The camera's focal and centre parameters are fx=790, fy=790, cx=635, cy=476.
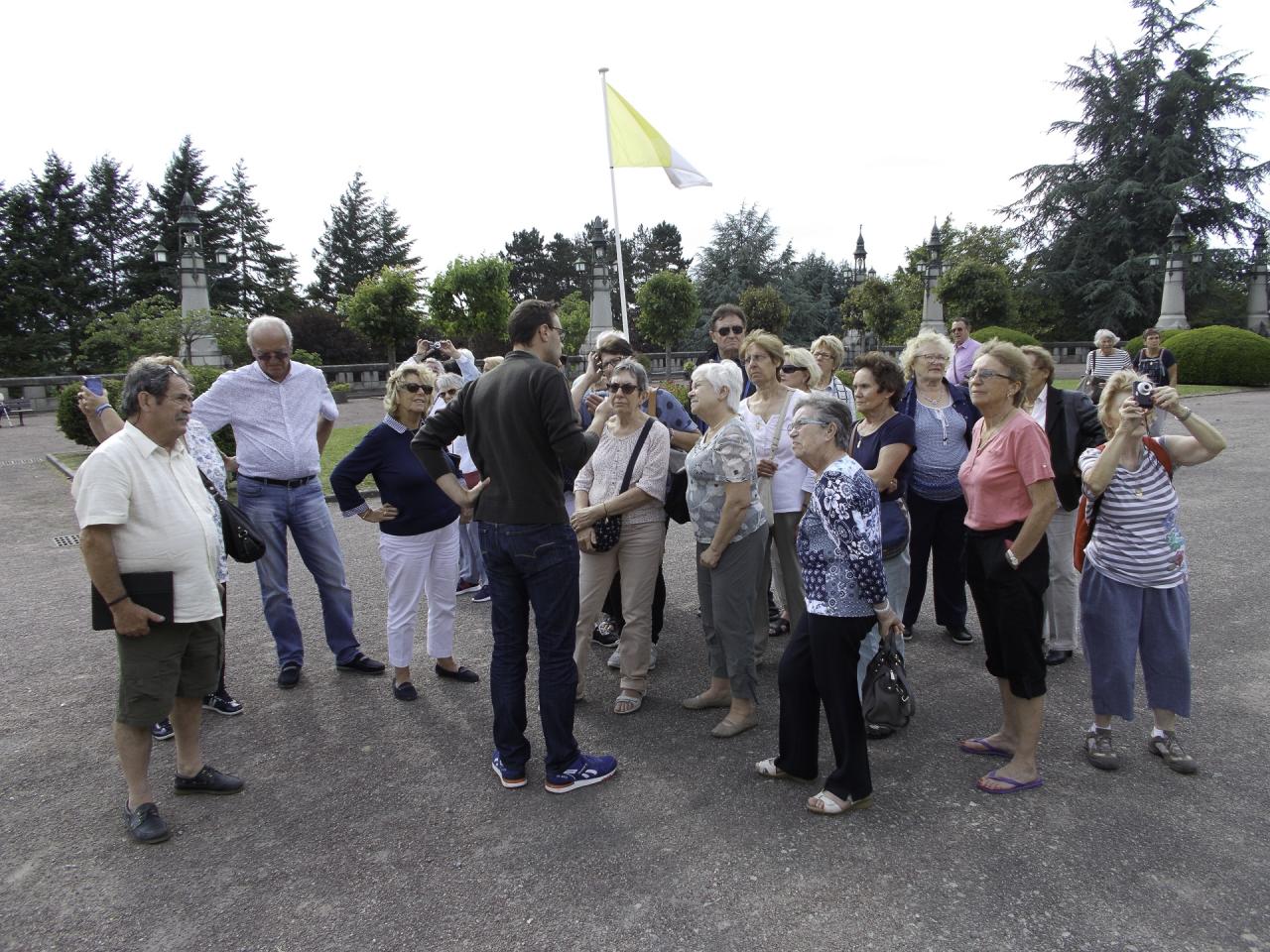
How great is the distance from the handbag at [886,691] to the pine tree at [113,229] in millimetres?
56111

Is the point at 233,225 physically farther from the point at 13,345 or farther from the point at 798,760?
the point at 798,760

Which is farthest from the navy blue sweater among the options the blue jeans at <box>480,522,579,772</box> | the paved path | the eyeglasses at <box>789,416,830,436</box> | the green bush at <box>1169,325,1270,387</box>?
the green bush at <box>1169,325,1270,387</box>

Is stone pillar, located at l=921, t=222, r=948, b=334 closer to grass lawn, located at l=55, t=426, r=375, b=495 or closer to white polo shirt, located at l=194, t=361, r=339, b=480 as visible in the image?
grass lawn, located at l=55, t=426, r=375, b=495

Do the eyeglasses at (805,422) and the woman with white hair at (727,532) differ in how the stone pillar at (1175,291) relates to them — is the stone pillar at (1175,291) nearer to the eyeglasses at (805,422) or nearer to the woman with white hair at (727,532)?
the woman with white hair at (727,532)

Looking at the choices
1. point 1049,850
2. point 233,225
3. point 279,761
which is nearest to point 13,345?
point 233,225

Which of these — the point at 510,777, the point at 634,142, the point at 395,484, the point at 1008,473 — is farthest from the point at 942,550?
the point at 634,142

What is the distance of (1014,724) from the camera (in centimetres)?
371

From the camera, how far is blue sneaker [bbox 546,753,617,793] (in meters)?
3.62

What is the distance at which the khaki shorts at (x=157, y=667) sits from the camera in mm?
3291

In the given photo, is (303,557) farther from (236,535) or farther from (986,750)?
(986,750)

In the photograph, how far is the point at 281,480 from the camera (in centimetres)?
491

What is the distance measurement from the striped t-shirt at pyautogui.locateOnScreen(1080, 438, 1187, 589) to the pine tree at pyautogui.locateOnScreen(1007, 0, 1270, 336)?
3988 cm

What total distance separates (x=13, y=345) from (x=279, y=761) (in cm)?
5050

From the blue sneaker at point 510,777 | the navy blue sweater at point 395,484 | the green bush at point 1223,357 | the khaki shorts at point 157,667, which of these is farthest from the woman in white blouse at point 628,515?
the green bush at point 1223,357
